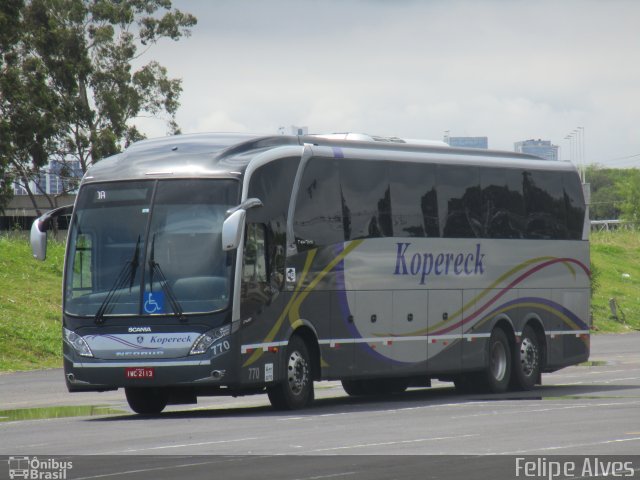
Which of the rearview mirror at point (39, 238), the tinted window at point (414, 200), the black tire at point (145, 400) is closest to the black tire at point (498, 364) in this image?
the tinted window at point (414, 200)

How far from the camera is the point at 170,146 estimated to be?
20.5m

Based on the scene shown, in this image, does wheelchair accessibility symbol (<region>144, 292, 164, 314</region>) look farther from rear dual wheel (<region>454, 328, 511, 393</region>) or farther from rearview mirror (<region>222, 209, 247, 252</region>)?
rear dual wheel (<region>454, 328, 511, 393</region>)

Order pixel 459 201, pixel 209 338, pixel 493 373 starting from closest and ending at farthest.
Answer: pixel 209 338
pixel 459 201
pixel 493 373

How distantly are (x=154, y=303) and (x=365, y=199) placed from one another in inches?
170

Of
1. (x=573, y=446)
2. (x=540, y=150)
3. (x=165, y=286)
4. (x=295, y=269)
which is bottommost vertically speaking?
(x=573, y=446)

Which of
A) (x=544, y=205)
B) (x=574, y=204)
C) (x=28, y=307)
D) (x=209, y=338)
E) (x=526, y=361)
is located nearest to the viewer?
(x=209, y=338)

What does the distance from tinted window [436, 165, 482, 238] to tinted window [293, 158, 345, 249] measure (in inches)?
111

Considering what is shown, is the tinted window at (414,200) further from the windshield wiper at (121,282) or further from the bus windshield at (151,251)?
the windshield wiper at (121,282)

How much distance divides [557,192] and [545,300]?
208cm

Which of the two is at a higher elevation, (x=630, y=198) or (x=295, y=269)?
(x=630, y=198)

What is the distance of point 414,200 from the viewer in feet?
76.1

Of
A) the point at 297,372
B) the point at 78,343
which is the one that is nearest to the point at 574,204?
the point at 297,372

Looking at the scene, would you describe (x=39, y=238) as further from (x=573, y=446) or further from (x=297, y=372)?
(x=573, y=446)
